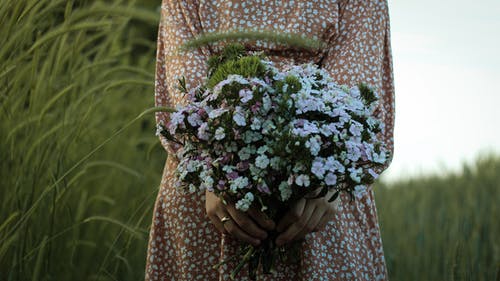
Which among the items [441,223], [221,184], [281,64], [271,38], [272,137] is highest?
[271,38]

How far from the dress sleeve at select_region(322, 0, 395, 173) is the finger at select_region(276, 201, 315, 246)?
39 cm

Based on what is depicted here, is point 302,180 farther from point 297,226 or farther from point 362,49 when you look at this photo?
point 362,49

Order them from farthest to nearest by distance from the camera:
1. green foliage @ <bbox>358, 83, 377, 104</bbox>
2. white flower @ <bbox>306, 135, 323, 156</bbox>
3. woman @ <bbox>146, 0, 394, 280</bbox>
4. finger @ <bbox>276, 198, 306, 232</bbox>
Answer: woman @ <bbox>146, 0, 394, 280</bbox> < green foliage @ <bbox>358, 83, 377, 104</bbox> < finger @ <bbox>276, 198, 306, 232</bbox> < white flower @ <bbox>306, 135, 323, 156</bbox>

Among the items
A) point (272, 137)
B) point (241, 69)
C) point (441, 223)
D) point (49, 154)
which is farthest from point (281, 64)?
point (441, 223)

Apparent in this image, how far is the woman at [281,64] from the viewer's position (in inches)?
70.1

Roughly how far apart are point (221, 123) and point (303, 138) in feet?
0.66

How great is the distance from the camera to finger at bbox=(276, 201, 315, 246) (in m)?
1.52

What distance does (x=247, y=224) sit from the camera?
1.51 metres

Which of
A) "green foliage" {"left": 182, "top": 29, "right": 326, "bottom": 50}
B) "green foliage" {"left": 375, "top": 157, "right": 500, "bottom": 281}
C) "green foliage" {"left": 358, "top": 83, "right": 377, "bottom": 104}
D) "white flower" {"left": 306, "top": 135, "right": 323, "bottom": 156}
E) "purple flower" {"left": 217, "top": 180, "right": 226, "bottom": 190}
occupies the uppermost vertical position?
"green foliage" {"left": 182, "top": 29, "right": 326, "bottom": 50}

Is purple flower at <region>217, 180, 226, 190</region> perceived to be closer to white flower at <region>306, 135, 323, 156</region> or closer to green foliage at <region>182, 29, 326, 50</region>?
white flower at <region>306, 135, 323, 156</region>

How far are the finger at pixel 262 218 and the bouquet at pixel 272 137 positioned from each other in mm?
16

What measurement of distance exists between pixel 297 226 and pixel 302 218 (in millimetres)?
23

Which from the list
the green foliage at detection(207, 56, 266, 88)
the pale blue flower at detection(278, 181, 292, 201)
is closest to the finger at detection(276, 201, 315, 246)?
the pale blue flower at detection(278, 181, 292, 201)

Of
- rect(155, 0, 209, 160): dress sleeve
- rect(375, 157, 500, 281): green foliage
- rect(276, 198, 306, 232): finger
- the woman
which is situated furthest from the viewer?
rect(375, 157, 500, 281): green foliage
